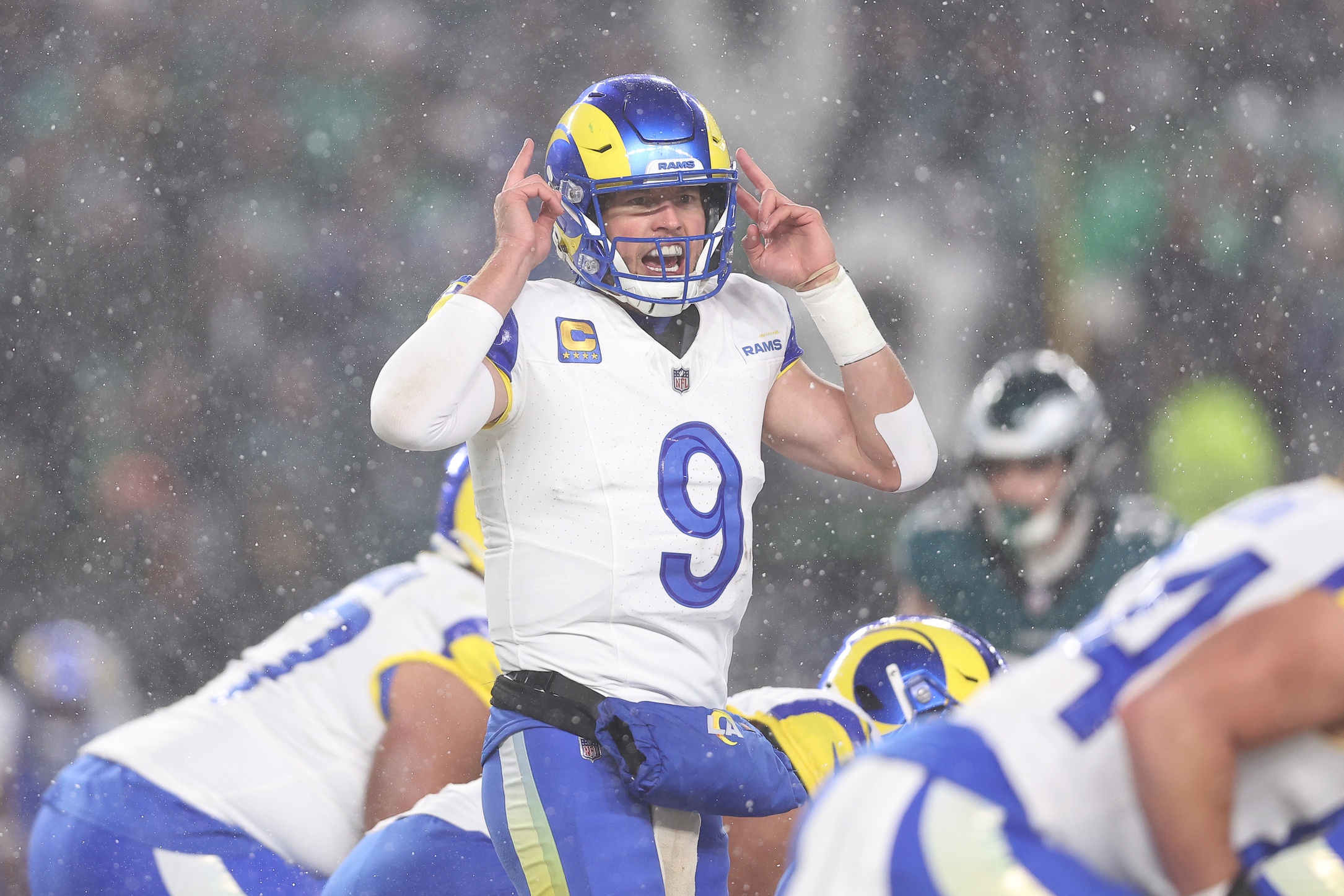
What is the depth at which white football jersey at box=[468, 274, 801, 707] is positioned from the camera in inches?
85.4

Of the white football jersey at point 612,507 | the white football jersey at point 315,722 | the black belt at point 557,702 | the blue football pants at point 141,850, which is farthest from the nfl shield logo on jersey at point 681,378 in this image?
the blue football pants at point 141,850

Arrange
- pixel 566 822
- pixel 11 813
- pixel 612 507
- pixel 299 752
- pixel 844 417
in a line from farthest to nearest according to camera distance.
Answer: pixel 11 813 < pixel 299 752 < pixel 844 417 < pixel 612 507 < pixel 566 822

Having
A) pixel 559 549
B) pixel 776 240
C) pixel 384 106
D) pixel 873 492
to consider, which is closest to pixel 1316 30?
pixel 873 492

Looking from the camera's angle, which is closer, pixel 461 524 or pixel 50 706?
pixel 461 524

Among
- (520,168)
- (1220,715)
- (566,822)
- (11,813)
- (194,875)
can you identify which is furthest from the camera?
(11,813)

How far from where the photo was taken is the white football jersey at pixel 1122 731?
1371 millimetres

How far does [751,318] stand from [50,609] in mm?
4335

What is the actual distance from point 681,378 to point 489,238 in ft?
12.9

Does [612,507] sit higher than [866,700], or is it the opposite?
[612,507]

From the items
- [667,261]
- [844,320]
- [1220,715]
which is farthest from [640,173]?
[1220,715]

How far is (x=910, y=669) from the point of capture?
2713 mm

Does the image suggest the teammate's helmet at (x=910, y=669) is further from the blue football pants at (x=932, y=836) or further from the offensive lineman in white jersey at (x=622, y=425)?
the blue football pants at (x=932, y=836)

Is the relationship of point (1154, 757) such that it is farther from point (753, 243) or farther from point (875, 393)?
point (753, 243)

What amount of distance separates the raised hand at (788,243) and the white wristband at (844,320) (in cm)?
2
